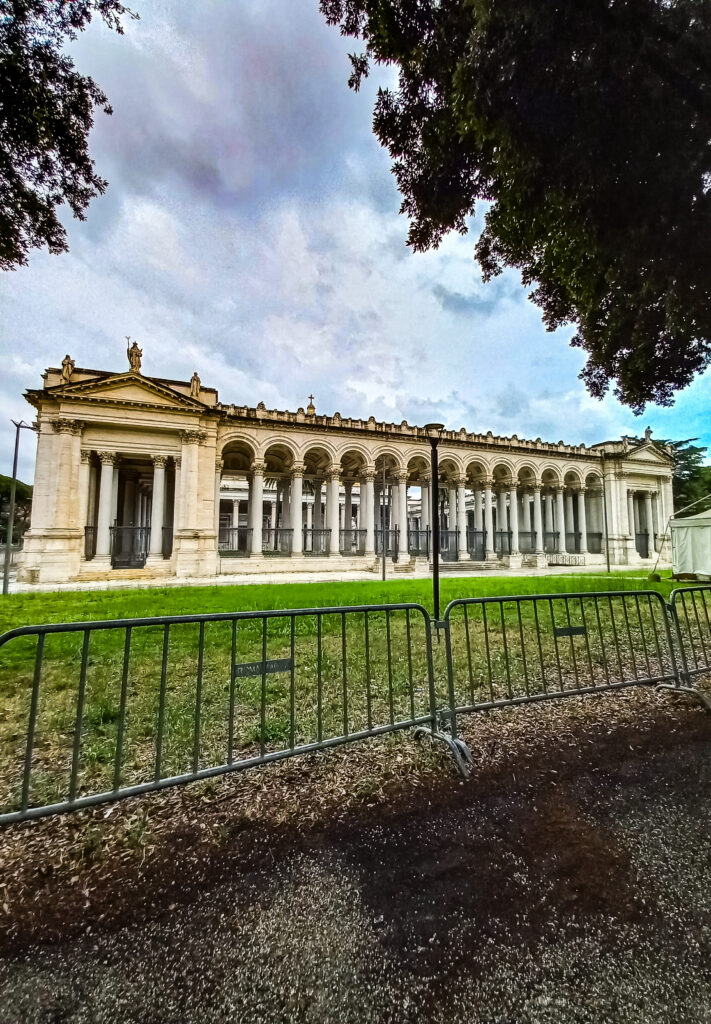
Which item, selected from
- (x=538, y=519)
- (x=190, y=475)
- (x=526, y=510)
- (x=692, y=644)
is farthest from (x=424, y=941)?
(x=526, y=510)

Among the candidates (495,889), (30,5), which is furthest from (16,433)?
(495,889)

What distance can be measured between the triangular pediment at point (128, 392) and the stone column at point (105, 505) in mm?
2818

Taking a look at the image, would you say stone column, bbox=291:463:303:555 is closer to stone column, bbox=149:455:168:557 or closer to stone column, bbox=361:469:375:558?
stone column, bbox=361:469:375:558

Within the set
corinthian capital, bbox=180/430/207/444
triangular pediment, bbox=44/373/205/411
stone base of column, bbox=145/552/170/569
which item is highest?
triangular pediment, bbox=44/373/205/411

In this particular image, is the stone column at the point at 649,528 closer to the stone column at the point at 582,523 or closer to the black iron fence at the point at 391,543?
the stone column at the point at 582,523

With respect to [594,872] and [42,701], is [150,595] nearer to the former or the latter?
[42,701]

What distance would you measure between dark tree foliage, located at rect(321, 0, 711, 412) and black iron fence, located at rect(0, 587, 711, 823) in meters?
4.48

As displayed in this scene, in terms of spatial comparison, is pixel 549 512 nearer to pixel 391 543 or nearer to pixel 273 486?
pixel 391 543

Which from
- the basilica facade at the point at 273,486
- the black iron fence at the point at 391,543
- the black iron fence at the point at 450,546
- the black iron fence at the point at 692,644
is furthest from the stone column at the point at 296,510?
the black iron fence at the point at 692,644

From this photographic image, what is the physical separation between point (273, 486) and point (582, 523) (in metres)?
26.6

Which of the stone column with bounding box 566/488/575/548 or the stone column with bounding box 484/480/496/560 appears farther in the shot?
the stone column with bounding box 566/488/575/548

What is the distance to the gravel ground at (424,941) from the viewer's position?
1502mm

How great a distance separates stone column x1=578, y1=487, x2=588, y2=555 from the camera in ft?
118

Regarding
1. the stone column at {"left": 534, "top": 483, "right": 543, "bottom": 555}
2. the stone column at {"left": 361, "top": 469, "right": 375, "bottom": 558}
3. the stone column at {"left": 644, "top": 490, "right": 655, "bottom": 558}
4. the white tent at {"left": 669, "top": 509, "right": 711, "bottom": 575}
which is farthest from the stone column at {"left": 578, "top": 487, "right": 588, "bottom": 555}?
the stone column at {"left": 361, "top": 469, "right": 375, "bottom": 558}
